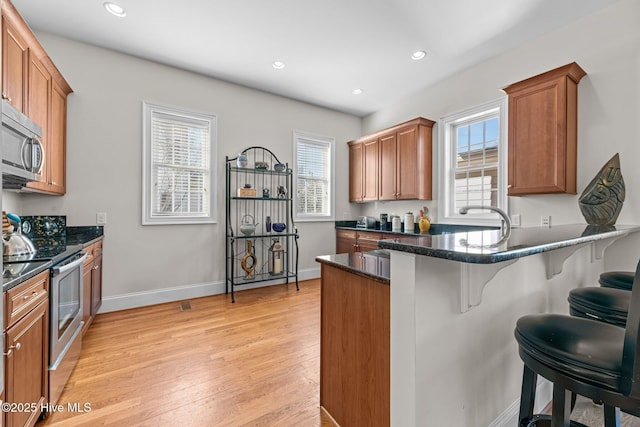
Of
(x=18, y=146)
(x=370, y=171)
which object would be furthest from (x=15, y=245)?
(x=370, y=171)

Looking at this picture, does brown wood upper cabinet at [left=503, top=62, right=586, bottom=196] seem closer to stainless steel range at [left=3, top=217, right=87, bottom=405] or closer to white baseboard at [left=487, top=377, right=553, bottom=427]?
white baseboard at [left=487, top=377, right=553, bottom=427]

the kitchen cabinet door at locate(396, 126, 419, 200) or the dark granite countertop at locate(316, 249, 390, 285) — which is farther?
the kitchen cabinet door at locate(396, 126, 419, 200)

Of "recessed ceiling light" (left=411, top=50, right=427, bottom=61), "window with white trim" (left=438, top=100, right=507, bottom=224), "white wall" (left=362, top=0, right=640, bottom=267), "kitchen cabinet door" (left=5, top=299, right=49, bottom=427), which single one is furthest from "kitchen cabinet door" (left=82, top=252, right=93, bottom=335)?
"white wall" (left=362, top=0, right=640, bottom=267)

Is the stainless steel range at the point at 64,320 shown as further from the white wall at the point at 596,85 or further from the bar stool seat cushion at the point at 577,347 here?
the white wall at the point at 596,85

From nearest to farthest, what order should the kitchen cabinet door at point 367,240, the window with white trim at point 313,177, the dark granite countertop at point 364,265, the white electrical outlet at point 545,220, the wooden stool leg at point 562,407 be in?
the wooden stool leg at point 562,407 → the dark granite countertop at point 364,265 → the white electrical outlet at point 545,220 → the kitchen cabinet door at point 367,240 → the window with white trim at point 313,177

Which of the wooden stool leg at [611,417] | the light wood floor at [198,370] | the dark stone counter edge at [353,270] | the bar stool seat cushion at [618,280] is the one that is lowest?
the light wood floor at [198,370]

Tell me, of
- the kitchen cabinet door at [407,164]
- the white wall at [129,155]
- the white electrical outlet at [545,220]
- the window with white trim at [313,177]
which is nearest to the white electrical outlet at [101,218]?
the white wall at [129,155]

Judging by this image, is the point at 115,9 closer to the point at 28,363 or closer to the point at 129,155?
the point at 129,155

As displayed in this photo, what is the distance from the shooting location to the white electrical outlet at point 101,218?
326 cm

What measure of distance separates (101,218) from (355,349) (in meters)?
3.32

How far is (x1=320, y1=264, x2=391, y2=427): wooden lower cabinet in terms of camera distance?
128 cm

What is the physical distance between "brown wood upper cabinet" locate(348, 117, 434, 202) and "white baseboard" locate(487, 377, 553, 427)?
2.76m

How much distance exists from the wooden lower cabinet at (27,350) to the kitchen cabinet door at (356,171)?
4.33 m

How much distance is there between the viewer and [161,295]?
361 centimetres
